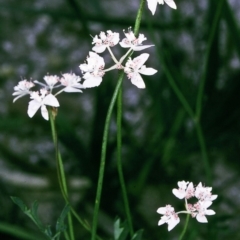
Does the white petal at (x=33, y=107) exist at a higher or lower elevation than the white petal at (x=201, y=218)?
higher

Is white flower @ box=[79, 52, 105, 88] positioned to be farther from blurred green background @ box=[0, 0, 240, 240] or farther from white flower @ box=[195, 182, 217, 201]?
blurred green background @ box=[0, 0, 240, 240]

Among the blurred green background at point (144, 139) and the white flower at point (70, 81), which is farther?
the blurred green background at point (144, 139)

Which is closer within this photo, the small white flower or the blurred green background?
the small white flower

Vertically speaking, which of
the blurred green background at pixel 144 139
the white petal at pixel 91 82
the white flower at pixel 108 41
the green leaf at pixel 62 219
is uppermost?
the blurred green background at pixel 144 139

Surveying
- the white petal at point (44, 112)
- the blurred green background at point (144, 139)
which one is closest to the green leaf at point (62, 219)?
the white petal at point (44, 112)

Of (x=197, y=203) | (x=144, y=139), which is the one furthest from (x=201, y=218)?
(x=144, y=139)

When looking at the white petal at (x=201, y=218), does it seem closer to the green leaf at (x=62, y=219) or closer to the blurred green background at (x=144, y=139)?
the green leaf at (x=62, y=219)

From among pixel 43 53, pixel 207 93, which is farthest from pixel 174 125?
pixel 43 53

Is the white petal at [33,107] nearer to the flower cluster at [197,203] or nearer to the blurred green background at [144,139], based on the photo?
the flower cluster at [197,203]

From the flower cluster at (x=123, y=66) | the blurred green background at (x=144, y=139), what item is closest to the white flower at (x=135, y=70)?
the flower cluster at (x=123, y=66)

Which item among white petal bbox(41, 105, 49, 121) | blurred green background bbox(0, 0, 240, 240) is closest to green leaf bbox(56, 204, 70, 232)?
white petal bbox(41, 105, 49, 121)
